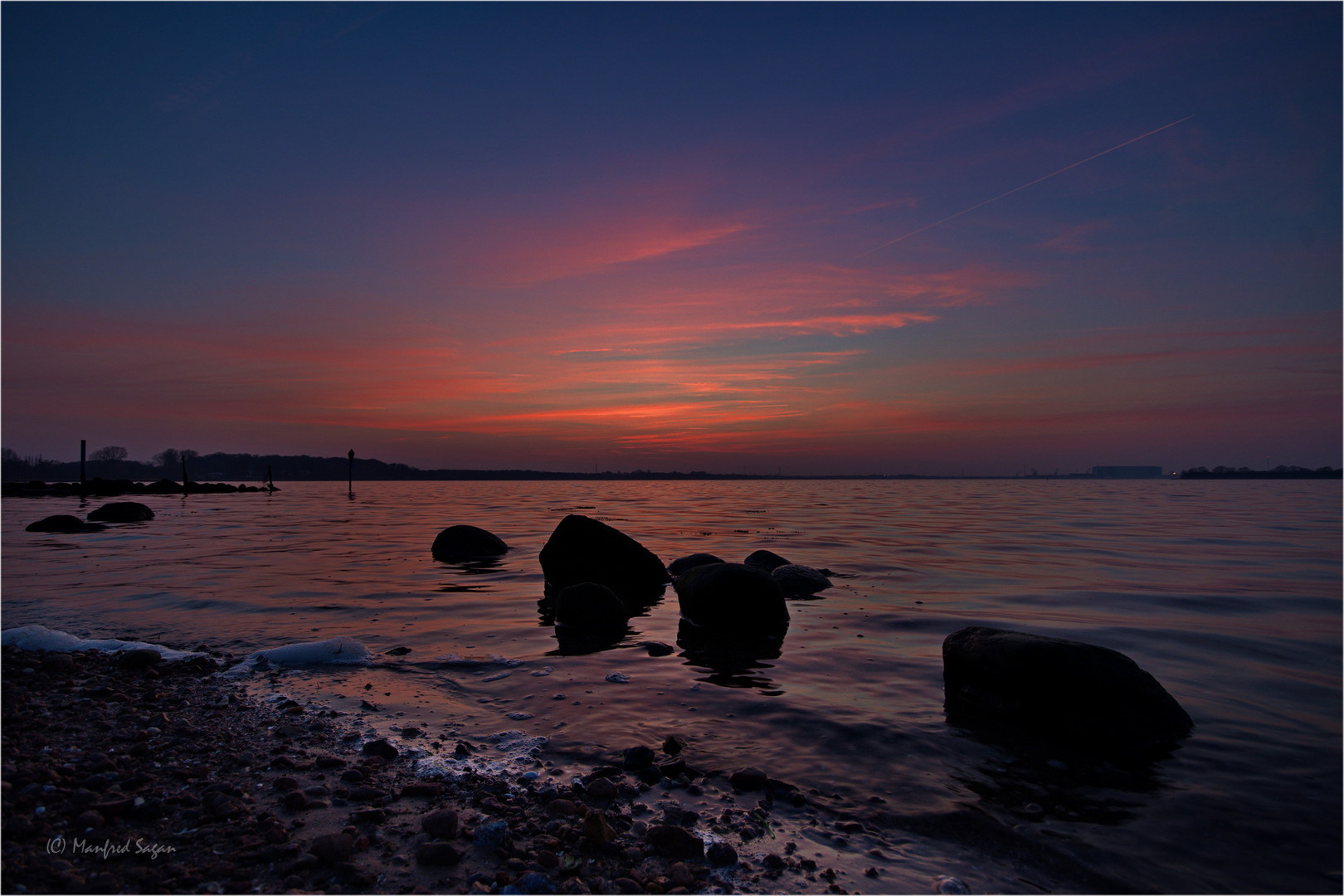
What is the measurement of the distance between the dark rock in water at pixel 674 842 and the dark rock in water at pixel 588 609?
22.1ft

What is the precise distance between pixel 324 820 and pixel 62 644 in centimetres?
688

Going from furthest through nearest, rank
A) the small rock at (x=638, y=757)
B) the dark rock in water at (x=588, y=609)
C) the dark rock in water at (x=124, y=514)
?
the dark rock in water at (x=124, y=514) → the dark rock in water at (x=588, y=609) → the small rock at (x=638, y=757)

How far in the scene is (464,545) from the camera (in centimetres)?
1909

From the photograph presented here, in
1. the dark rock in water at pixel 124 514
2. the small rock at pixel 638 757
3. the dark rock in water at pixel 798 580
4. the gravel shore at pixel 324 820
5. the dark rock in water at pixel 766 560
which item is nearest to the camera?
the gravel shore at pixel 324 820

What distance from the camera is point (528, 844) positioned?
13.0 ft

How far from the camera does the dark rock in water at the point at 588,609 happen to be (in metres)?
10.7

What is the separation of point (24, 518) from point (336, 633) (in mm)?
34261

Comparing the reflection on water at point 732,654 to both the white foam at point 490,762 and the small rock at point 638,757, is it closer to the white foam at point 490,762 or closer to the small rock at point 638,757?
the small rock at point 638,757

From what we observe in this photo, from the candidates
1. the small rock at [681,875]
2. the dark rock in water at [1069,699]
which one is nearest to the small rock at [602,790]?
the small rock at [681,875]

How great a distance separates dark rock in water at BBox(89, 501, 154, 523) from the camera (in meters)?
29.8

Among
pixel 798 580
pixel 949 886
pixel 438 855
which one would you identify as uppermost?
pixel 438 855

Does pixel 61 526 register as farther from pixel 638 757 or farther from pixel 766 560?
pixel 638 757

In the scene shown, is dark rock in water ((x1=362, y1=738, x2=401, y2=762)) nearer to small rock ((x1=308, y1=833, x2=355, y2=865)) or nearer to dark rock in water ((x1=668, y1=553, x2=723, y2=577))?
small rock ((x1=308, y1=833, x2=355, y2=865))

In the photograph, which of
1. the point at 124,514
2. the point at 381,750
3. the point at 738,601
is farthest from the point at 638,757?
the point at 124,514
